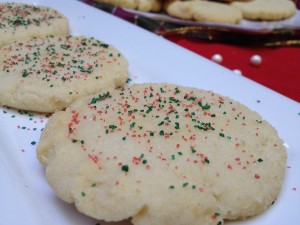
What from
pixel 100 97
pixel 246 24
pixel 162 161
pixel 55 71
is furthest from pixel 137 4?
pixel 162 161

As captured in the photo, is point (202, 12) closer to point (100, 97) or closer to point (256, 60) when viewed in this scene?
point (256, 60)

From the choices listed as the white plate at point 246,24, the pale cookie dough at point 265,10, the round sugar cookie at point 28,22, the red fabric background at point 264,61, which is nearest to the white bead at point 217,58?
the red fabric background at point 264,61

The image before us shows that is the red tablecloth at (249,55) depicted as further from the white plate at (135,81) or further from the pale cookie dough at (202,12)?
the white plate at (135,81)

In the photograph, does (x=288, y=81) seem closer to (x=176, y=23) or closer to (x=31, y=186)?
(x=176, y=23)

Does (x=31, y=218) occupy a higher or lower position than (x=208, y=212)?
A: lower

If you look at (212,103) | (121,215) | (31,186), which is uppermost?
(212,103)

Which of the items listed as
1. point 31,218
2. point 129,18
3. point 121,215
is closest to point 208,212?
point 121,215
